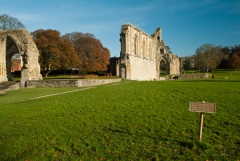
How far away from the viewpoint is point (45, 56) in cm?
4622

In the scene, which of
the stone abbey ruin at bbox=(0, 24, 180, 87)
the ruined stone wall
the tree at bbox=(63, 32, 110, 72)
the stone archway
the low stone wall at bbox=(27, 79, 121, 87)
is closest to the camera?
the low stone wall at bbox=(27, 79, 121, 87)

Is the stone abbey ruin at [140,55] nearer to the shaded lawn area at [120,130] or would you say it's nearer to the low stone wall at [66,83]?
the low stone wall at [66,83]

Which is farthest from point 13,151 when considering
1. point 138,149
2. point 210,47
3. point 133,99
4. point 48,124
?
point 210,47

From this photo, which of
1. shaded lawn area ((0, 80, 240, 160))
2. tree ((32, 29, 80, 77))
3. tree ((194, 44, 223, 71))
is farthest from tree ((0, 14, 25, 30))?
tree ((194, 44, 223, 71))

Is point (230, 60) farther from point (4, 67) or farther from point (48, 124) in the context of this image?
point (48, 124)

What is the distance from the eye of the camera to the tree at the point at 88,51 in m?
55.1

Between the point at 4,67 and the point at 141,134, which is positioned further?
the point at 4,67

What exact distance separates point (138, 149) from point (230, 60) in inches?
3357

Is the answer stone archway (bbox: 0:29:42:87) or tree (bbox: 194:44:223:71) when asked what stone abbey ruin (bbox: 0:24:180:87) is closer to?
stone archway (bbox: 0:29:42:87)

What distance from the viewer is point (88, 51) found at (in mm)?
57938

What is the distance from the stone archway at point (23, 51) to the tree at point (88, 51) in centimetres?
2042

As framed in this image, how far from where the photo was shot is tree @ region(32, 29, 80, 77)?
4522 centimetres

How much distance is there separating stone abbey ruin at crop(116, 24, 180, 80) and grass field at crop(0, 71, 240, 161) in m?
26.6

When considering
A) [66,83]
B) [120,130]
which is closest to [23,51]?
[66,83]
